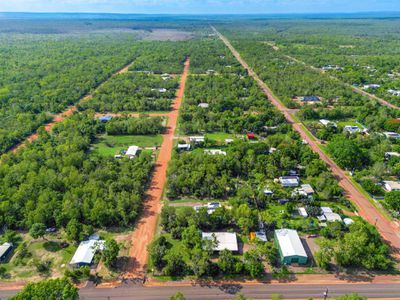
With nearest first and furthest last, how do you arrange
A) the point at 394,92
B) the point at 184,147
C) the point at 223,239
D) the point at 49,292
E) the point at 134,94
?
the point at 49,292
the point at 223,239
the point at 184,147
the point at 134,94
the point at 394,92

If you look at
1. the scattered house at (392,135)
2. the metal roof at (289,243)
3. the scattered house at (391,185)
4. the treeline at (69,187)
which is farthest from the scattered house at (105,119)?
the scattered house at (392,135)

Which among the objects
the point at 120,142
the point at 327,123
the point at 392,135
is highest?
the point at 327,123

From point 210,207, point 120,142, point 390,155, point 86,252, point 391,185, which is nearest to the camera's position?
point 86,252

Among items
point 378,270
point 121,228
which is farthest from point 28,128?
point 378,270

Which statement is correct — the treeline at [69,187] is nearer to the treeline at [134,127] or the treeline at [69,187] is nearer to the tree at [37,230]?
the tree at [37,230]

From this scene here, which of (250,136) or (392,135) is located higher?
(392,135)

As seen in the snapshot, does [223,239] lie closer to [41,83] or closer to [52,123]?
[52,123]

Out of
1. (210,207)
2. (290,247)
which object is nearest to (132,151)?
(210,207)
